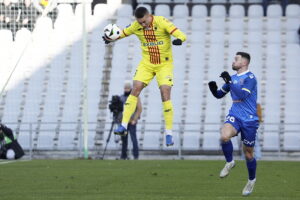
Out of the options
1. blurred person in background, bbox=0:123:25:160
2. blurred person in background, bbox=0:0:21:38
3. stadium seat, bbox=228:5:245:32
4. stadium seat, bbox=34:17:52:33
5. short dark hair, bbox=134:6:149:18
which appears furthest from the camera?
stadium seat, bbox=228:5:245:32

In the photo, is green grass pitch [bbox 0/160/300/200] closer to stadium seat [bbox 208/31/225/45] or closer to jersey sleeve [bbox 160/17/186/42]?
jersey sleeve [bbox 160/17/186/42]

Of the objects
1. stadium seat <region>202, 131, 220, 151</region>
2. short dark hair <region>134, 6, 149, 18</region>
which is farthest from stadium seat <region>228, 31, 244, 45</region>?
short dark hair <region>134, 6, 149, 18</region>

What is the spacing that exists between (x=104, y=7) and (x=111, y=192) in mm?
17799

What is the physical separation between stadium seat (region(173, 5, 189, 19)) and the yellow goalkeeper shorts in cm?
1503

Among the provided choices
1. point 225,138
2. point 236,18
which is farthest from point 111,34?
point 236,18

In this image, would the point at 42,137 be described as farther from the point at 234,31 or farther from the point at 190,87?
the point at 234,31

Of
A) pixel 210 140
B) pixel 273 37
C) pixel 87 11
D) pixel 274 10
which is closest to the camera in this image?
pixel 210 140

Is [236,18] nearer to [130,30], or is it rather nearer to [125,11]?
[125,11]

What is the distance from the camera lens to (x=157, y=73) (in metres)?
13.9

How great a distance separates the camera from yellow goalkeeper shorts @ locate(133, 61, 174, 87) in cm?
1374

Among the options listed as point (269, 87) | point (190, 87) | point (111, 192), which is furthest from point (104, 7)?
point (111, 192)

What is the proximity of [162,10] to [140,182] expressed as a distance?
52.1 ft

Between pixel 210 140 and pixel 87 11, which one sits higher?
pixel 87 11

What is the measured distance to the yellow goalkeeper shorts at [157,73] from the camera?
13742mm
